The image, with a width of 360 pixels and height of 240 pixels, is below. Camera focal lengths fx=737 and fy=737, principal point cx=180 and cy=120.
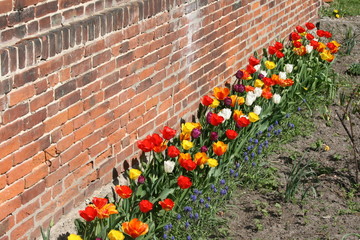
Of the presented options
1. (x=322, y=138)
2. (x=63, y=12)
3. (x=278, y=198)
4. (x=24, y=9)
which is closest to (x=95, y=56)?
(x=63, y=12)

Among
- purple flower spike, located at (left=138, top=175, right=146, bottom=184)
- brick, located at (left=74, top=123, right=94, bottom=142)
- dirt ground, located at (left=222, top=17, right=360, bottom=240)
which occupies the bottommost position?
dirt ground, located at (left=222, top=17, right=360, bottom=240)

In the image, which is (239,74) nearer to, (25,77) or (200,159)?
(200,159)

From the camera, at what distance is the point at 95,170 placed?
4504 mm

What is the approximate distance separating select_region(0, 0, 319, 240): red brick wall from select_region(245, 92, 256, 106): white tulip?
0.35 meters

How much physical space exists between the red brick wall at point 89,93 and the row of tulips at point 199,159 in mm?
180

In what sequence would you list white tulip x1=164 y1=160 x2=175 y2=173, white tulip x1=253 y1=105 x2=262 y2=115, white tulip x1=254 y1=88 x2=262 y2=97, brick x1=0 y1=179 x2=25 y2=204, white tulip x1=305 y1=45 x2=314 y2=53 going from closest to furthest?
1. brick x1=0 y1=179 x2=25 y2=204
2. white tulip x1=164 y1=160 x2=175 y2=173
3. white tulip x1=253 y1=105 x2=262 y2=115
4. white tulip x1=254 y1=88 x2=262 y2=97
5. white tulip x1=305 y1=45 x2=314 y2=53

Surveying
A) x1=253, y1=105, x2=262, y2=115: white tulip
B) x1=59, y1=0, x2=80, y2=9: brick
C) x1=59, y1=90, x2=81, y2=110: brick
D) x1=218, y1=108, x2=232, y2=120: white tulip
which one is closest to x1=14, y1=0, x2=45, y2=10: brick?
x1=59, y1=0, x2=80, y2=9: brick

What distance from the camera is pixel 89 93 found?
14.0ft

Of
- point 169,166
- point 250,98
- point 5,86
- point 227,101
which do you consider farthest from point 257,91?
point 5,86

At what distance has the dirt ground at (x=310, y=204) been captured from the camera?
4742 mm

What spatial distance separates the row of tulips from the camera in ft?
13.8

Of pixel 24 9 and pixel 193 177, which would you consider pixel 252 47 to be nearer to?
pixel 193 177

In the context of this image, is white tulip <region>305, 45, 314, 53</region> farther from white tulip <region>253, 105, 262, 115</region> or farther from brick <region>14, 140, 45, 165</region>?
brick <region>14, 140, 45, 165</region>

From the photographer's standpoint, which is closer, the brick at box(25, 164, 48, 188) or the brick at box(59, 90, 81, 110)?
the brick at box(25, 164, 48, 188)
